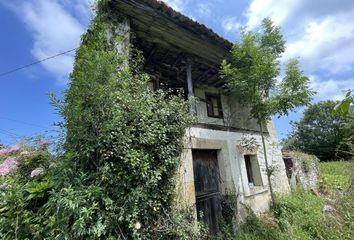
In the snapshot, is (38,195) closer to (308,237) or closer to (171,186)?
(171,186)

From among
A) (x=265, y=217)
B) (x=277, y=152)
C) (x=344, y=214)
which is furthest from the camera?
(x=277, y=152)

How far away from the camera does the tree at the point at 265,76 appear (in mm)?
6953

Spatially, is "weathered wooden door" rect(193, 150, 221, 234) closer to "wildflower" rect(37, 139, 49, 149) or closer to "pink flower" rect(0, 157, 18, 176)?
"wildflower" rect(37, 139, 49, 149)

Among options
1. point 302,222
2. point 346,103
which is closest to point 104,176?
point 346,103

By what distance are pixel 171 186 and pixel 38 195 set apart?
97.3 inches

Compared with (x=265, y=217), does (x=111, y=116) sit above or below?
above

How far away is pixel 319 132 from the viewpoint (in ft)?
98.6

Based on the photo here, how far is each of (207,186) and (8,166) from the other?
518 centimetres

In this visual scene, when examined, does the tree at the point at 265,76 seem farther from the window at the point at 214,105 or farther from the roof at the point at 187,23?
the window at the point at 214,105

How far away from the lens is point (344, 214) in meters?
5.79

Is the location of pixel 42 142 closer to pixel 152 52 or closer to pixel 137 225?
pixel 137 225

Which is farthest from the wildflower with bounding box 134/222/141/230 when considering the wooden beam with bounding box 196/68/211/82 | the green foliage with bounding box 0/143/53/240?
the wooden beam with bounding box 196/68/211/82

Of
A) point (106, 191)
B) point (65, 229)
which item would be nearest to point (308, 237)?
point (106, 191)

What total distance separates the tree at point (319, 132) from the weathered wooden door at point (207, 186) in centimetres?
2389
